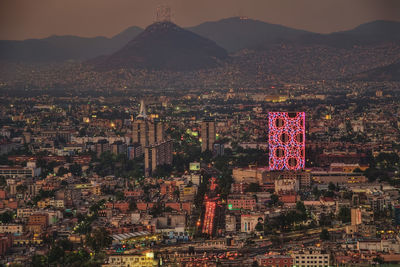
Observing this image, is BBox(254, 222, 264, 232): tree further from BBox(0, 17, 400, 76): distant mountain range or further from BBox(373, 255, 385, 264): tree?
BBox(0, 17, 400, 76): distant mountain range

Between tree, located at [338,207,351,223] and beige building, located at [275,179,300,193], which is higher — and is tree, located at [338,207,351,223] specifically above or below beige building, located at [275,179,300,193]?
below

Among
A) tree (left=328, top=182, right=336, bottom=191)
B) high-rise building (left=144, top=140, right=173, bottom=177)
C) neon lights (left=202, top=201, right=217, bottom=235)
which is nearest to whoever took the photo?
neon lights (left=202, top=201, right=217, bottom=235)

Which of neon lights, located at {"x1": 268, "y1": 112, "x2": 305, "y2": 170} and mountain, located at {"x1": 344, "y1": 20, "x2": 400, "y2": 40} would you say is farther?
mountain, located at {"x1": 344, "y1": 20, "x2": 400, "y2": 40}

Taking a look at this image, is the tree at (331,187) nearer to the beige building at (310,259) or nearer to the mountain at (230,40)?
the beige building at (310,259)

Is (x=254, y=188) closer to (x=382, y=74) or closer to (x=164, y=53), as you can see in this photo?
(x=382, y=74)

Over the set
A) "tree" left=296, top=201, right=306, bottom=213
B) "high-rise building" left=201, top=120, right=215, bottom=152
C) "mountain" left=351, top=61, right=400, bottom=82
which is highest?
"mountain" left=351, top=61, right=400, bottom=82

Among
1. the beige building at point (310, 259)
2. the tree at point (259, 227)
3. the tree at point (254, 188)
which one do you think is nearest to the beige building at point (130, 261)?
the beige building at point (310, 259)

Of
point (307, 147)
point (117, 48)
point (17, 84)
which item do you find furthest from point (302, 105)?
point (117, 48)

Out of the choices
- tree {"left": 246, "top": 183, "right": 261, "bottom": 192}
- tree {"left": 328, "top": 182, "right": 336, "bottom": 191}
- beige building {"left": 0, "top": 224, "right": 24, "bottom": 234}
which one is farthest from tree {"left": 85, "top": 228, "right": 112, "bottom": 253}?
tree {"left": 328, "top": 182, "right": 336, "bottom": 191}
